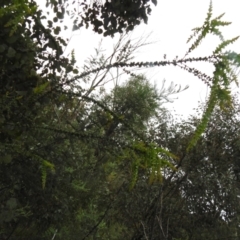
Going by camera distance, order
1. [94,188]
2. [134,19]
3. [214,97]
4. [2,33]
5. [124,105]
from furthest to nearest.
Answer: [124,105]
[94,188]
[134,19]
[2,33]
[214,97]

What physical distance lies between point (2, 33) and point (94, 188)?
6210 millimetres

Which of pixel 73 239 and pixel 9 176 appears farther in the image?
pixel 73 239

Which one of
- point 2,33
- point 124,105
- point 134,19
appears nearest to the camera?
point 2,33

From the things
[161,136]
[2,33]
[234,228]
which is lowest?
[2,33]

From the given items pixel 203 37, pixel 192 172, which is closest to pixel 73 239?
pixel 192 172

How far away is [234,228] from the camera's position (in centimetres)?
805

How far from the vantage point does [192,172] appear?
8094 mm

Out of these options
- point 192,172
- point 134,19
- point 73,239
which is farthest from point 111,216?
point 134,19

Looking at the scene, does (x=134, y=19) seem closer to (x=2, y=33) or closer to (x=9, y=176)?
(x=2, y=33)

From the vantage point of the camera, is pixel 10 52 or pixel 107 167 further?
pixel 107 167

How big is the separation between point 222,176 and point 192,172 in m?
0.64

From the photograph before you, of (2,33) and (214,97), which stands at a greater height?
(2,33)

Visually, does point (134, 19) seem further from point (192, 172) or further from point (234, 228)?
point (234, 228)

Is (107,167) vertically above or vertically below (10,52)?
above
